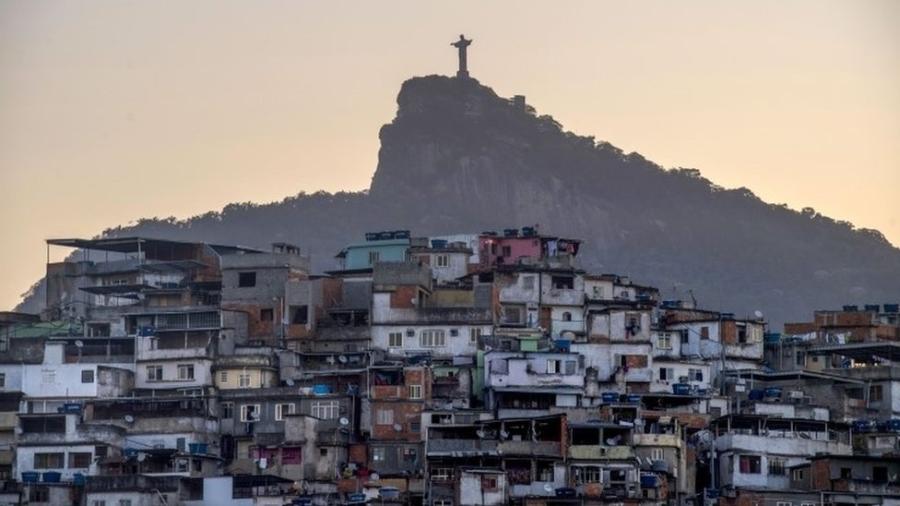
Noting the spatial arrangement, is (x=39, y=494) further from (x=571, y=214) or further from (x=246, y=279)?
(x=571, y=214)

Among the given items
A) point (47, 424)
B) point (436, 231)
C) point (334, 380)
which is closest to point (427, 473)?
point (334, 380)

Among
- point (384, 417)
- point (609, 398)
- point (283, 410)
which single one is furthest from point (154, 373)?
point (609, 398)

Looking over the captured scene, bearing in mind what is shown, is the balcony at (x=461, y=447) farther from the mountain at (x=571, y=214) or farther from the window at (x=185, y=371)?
the mountain at (x=571, y=214)

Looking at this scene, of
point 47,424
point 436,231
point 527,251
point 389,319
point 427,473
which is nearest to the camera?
point 427,473

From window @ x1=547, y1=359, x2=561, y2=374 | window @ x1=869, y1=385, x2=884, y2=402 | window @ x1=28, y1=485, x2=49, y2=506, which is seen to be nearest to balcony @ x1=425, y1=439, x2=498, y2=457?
window @ x1=547, y1=359, x2=561, y2=374

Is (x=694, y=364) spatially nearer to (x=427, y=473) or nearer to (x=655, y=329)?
(x=655, y=329)

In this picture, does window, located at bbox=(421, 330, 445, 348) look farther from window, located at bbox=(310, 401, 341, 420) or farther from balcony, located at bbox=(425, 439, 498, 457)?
balcony, located at bbox=(425, 439, 498, 457)
